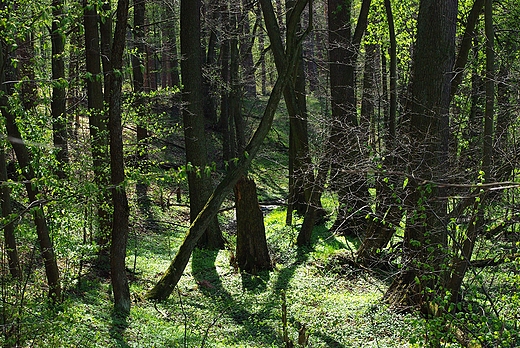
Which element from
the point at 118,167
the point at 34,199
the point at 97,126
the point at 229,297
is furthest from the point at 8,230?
the point at 229,297

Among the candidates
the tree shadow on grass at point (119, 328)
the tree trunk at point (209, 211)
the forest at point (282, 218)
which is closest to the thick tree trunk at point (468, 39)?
the forest at point (282, 218)

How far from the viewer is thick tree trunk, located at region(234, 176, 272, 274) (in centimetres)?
1166

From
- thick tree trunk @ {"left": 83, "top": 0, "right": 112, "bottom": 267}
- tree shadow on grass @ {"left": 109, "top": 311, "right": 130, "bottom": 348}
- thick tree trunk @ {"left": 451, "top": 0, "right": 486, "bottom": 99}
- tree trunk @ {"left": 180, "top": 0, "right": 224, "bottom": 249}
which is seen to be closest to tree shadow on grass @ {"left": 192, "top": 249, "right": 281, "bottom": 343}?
tree trunk @ {"left": 180, "top": 0, "right": 224, "bottom": 249}

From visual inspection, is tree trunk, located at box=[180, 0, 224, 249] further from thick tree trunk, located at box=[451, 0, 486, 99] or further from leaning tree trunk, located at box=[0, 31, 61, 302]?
thick tree trunk, located at box=[451, 0, 486, 99]

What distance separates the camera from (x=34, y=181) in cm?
548

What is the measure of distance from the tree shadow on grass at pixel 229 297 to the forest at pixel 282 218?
48 mm

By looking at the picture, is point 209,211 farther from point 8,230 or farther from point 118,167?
point 8,230

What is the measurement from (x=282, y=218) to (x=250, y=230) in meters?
3.99

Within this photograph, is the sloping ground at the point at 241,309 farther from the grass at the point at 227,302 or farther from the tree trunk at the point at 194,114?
the tree trunk at the point at 194,114

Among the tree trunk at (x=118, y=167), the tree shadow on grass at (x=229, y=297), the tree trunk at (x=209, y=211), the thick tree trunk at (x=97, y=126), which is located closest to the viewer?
the tree trunk at (x=118, y=167)

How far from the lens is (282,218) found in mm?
15578

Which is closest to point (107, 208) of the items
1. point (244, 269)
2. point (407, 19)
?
point (244, 269)

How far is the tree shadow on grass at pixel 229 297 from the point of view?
29.8ft

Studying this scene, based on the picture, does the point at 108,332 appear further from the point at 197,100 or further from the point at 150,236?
the point at 150,236
